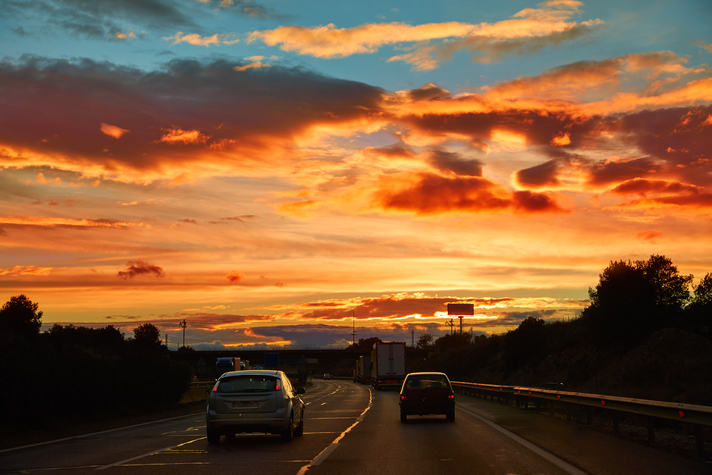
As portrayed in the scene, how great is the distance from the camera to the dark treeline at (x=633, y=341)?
37719mm

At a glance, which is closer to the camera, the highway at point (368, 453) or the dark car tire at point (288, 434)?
the highway at point (368, 453)

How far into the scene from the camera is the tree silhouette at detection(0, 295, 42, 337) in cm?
8875

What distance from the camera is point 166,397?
29.5 meters

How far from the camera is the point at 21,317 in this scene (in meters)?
92.1

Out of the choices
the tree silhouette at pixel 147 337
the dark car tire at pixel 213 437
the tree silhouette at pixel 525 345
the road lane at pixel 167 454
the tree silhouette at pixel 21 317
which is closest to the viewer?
the road lane at pixel 167 454

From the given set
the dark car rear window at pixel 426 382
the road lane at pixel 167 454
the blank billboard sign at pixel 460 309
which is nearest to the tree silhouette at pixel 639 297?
the dark car rear window at pixel 426 382

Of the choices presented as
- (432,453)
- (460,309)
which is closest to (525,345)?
(432,453)

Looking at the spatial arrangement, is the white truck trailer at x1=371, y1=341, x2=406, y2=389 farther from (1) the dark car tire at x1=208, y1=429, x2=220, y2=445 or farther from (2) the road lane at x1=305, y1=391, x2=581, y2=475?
(1) the dark car tire at x1=208, y1=429, x2=220, y2=445

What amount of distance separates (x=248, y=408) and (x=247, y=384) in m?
0.67

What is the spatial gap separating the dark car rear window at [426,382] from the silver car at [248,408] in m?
6.74

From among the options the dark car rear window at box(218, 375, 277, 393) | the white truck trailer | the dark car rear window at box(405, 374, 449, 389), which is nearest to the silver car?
the dark car rear window at box(218, 375, 277, 393)

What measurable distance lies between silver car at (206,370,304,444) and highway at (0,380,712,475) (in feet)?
1.35

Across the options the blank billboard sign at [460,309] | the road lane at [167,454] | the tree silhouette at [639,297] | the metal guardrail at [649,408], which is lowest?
the road lane at [167,454]

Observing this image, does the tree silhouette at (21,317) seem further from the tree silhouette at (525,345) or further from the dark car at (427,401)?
the dark car at (427,401)
